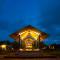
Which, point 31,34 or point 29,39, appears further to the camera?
point 29,39

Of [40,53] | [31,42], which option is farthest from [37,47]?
[40,53]

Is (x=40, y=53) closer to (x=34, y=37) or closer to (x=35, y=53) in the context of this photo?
(x=35, y=53)

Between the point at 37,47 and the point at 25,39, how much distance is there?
9.05 feet

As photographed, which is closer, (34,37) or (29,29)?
(29,29)

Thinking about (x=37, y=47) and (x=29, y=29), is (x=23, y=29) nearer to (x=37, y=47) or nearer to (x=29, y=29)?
(x=29, y=29)

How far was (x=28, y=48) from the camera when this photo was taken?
33875mm

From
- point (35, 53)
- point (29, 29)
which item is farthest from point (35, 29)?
point (35, 53)

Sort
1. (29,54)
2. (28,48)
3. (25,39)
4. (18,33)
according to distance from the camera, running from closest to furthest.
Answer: (29,54), (18,33), (28,48), (25,39)

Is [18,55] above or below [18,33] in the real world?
below

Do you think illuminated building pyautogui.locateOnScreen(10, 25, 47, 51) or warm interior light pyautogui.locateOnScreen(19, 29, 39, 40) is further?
illuminated building pyautogui.locateOnScreen(10, 25, 47, 51)

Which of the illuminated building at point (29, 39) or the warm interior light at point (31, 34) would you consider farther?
the illuminated building at point (29, 39)

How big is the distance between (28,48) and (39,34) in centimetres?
334

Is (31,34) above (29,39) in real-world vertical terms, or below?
above

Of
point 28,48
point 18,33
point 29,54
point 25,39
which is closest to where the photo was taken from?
point 29,54
